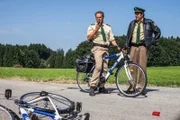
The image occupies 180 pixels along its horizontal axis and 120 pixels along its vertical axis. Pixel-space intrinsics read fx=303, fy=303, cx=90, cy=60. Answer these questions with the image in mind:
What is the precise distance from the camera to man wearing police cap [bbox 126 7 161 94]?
7152 mm

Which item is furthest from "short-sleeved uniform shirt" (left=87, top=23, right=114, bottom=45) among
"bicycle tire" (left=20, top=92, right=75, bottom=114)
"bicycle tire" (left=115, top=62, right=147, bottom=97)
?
"bicycle tire" (left=20, top=92, right=75, bottom=114)

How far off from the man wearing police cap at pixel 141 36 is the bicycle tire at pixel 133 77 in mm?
119

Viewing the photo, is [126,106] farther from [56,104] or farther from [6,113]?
[6,113]

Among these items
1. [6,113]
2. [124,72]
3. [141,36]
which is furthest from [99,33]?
[6,113]

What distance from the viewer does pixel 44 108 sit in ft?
14.5

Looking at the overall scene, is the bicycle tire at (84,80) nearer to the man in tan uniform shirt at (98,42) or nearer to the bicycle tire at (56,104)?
the man in tan uniform shirt at (98,42)

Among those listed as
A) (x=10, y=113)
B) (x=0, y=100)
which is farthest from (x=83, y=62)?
(x=10, y=113)

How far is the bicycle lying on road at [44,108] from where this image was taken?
4.37 m

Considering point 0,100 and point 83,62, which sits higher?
point 83,62

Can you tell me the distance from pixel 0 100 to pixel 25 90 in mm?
1668

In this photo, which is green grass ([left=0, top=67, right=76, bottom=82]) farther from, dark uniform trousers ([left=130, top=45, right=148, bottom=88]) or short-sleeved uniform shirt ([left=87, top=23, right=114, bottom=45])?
dark uniform trousers ([left=130, top=45, right=148, bottom=88])

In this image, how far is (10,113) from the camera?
4266 millimetres

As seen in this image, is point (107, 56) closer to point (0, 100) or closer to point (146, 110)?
point (146, 110)

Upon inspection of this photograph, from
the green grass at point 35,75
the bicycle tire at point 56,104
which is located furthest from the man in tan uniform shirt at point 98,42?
the green grass at point 35,75
